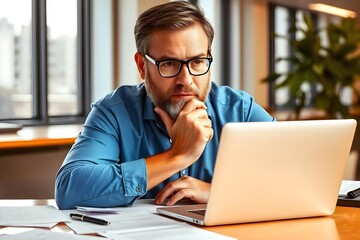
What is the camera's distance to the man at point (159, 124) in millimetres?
1970

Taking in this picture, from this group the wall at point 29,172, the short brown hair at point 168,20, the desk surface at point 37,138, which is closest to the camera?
the short brown hair at point 168,20

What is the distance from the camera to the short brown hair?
2.21 meters

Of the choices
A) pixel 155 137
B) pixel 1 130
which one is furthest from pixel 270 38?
pixel 155 137

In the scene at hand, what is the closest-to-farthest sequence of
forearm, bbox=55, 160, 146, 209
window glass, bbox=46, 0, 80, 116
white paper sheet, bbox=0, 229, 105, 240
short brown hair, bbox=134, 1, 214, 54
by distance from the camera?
white paper sheet, bbox=0, 229, 105, 240 < forearm, bbox=55, 160, 146, 209 < short brown hair, bbox=134, 1, 214, 54 < window glass, bbox=46, 0, 80, 116

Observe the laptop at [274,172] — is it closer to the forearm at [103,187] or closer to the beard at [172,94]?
the forearm at [103,187]

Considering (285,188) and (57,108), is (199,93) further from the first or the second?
(57,108)

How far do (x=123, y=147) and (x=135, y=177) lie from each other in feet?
1.04

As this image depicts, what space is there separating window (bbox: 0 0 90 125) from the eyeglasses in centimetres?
254

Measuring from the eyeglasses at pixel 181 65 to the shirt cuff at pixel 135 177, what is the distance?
0.35 m

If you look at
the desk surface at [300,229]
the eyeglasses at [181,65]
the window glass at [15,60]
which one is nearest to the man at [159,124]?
the eyeglasses at [181,65]

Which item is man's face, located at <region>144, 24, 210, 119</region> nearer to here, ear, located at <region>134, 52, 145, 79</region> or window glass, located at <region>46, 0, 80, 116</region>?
ear, located at <region>134, 52, 145, 79</region>

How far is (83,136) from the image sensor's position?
2.21m

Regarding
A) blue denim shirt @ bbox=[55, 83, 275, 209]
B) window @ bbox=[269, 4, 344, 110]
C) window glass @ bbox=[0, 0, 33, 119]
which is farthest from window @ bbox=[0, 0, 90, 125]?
window @ bbox=[269, 4, 344, 110]

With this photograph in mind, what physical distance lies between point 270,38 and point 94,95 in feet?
9.80
